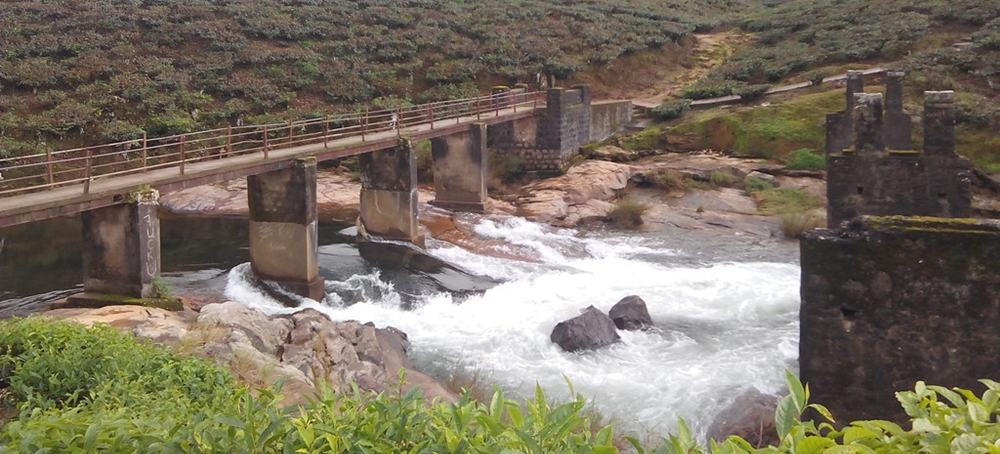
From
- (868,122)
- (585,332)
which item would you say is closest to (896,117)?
(868,122)

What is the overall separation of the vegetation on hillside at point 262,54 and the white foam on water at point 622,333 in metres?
15.2

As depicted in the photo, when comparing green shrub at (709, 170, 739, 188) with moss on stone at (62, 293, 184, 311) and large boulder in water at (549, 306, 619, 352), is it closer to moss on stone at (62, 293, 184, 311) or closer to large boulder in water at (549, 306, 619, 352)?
large boulder in water at (549, 306, 619, 352)

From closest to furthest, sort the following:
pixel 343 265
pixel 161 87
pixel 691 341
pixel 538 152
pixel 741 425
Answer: pixel 741 425
pixel 691 341
pixel 343 265
pixel 538 152
pixel 161 87

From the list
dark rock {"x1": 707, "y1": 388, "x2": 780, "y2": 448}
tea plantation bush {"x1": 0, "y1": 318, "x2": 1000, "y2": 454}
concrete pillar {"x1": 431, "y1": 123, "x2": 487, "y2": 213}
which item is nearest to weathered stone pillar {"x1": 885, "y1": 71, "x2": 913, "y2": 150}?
dark rock {"x1": 707, "y1": 388, "x2": 780, "y2": 448}

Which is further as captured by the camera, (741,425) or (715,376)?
(715,376)

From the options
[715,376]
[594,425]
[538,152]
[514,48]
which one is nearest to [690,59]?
[514,48]

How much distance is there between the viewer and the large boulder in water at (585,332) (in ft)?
44.8

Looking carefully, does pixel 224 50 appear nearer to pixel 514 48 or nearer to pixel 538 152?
pixel 514 48

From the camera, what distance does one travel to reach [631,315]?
1491 cm

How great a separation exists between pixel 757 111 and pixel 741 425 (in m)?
22.5

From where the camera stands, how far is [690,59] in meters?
44.7

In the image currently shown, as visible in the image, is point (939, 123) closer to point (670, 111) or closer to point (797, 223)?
point (797, 223)

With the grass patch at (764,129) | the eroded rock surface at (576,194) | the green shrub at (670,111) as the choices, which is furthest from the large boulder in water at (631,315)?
the green shrub at (670,111)

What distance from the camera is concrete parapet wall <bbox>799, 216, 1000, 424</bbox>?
7.69m
